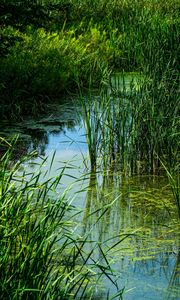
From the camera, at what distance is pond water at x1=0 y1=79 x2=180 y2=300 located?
3.66 meters

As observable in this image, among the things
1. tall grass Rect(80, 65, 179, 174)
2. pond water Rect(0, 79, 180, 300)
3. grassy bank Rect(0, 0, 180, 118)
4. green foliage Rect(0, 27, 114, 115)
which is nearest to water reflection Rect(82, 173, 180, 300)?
pond water Rect(0, 79, 180, 300)

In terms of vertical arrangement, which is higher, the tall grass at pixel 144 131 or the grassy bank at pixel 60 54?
the grassy bank at pixel 60 54

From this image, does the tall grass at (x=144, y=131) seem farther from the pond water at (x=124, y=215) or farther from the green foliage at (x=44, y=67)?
the green foliage at (x=44, y=67)

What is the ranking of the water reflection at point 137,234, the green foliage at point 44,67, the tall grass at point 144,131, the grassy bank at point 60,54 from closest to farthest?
the water reflection at point 137,234, the tall grass at point 144,131, the grassy bank at point 60,54, the green foliage at point 44,67

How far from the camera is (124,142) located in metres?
5.63

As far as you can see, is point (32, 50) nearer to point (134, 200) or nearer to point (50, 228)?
point (134, 200)

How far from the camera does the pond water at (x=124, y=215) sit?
12.0 feet

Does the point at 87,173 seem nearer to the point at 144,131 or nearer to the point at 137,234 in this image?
the point at 137,234

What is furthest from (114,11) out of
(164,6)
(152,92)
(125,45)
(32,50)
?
(152,92)

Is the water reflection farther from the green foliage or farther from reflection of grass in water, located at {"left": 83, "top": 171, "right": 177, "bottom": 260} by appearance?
the green foliage

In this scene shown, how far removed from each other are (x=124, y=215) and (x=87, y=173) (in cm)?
100

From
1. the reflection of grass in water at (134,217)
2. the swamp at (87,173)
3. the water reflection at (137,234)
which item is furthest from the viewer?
the reflection of grass in water at (134,217)

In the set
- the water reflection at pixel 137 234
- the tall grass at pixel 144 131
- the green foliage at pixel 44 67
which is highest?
the green foliage at pixel 44 67

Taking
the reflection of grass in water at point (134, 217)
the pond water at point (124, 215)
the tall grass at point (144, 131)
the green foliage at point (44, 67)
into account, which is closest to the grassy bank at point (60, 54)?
the green foliage at point (44, 67)
